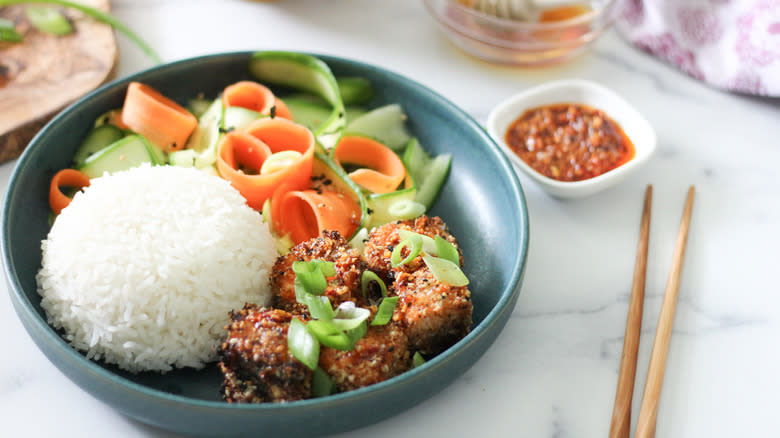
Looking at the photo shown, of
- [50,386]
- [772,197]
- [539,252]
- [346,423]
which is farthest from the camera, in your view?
[772,197]

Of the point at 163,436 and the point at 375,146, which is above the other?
the point at 375,146

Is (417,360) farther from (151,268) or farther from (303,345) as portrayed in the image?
(151,268)

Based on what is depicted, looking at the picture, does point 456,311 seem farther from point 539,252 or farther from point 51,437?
point 51,437

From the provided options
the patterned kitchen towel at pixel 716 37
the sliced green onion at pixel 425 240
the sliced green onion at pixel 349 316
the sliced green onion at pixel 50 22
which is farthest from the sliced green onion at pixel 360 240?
the patterned kitchen towel at pixel 716 37

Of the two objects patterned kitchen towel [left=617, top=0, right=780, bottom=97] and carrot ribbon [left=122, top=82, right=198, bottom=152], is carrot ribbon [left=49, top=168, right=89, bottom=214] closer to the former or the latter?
carrot ribbon [left=122, top=82, right=198, bottom=152]

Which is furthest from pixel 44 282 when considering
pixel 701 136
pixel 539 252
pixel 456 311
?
pixel 701 136

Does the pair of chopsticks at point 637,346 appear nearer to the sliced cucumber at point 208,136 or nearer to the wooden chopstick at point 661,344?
the wooden chopstick at point 661,344
